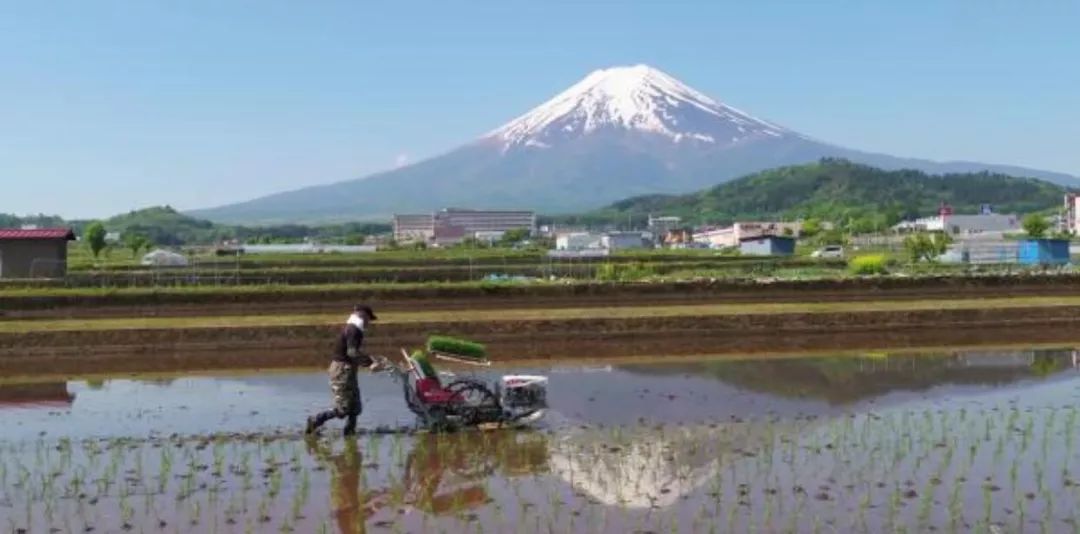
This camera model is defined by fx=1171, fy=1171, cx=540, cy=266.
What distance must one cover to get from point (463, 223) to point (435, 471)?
181291 mm

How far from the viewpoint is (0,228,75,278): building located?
28.1m

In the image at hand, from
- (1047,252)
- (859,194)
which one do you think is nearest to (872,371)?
(1047,252)

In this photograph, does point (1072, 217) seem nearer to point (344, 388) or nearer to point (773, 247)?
point (773, 247)

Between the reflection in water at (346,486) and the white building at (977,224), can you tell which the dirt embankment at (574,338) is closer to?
the reflection in water at (346,486)

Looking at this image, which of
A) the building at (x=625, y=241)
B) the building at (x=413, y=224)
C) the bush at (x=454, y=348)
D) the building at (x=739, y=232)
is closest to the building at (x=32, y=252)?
the bush at (x=454, y=348)

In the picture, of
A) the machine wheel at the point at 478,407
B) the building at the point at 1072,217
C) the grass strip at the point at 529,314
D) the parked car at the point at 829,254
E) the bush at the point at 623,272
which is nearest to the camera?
the machine wheel at the point at 478,407

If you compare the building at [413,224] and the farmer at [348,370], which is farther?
the building at [413,224]

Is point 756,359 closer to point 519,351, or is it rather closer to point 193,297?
point 519,351

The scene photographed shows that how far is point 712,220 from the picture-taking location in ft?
590

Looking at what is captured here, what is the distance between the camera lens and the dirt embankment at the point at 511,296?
23.4m

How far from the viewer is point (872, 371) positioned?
14.2 meters

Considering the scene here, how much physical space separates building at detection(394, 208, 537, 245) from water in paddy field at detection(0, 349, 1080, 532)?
135587mm

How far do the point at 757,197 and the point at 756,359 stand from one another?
179m

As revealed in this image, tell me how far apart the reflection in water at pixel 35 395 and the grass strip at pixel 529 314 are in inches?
186
